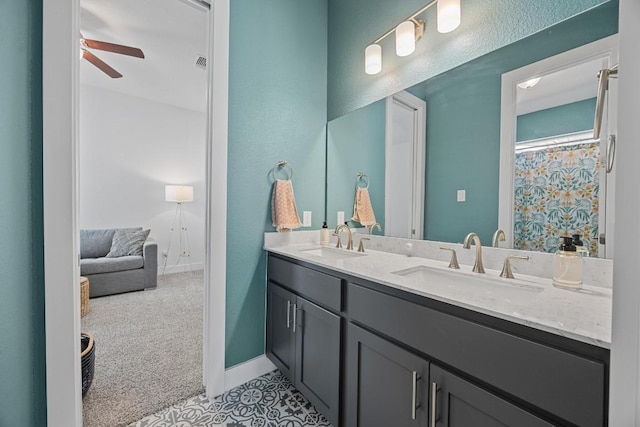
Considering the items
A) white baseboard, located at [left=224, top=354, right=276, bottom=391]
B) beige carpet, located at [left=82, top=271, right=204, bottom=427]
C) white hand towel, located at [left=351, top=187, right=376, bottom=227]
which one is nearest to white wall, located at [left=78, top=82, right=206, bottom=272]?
beige carpet, located at [left=82, top=271, right=204, bottom=427]

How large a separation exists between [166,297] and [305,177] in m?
2.61

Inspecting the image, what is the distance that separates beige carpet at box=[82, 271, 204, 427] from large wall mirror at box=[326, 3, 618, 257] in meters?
1.70

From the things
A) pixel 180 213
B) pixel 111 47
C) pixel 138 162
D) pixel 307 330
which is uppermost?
pixel 111 47

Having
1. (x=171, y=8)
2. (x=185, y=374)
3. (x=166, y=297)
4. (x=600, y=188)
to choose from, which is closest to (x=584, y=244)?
(x=600, y=188)

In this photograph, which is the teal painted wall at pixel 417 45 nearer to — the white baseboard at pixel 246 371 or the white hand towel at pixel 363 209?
the white hand towel at pixel 363 209

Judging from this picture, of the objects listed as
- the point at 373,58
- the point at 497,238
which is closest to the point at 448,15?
the point at 373,58

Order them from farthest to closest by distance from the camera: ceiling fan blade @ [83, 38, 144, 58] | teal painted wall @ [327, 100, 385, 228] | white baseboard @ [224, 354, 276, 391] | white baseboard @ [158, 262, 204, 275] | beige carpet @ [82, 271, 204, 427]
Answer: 1. white baseboard @ [158, 262, 204, 275]
2. ceiling fan blade @ [83, 38, 144, 58]
3. teal painted wall @ [327, 100, 385, 228]
4. white baseboard @ [224, 354, 276, 391]
5. beige carpet @ [82, 271, 204, 427]

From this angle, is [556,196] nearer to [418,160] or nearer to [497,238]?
[497,238]

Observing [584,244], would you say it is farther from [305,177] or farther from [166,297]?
[166,297]

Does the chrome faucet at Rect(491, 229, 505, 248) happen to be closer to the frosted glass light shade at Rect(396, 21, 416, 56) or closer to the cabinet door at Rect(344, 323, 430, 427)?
the cabinet door at Rect(344, 323, 430, 427)

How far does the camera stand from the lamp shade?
174 inches

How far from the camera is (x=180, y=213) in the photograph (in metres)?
4.89

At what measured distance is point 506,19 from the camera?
125 cm

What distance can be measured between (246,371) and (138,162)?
4019mm
